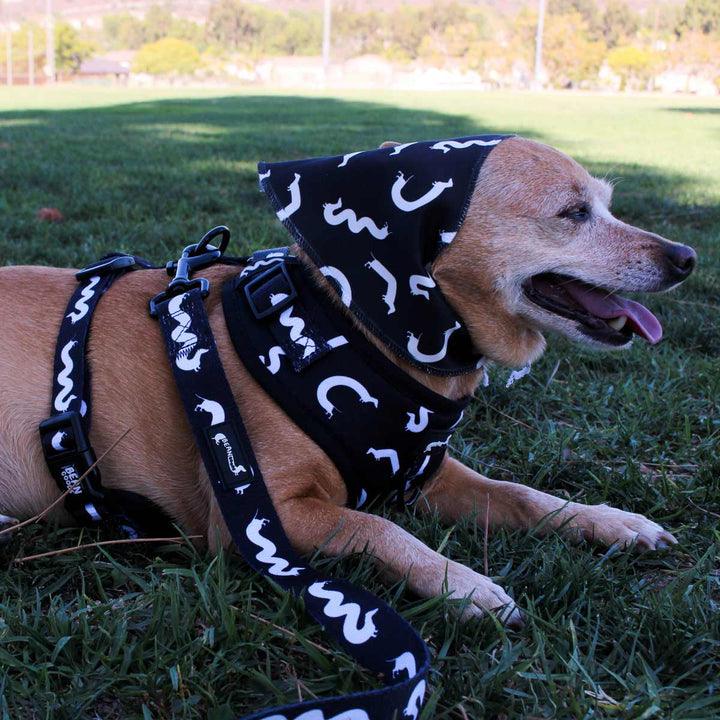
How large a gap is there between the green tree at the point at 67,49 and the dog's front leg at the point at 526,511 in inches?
4436

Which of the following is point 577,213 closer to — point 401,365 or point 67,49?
point 401,365

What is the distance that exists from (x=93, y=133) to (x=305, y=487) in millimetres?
11622

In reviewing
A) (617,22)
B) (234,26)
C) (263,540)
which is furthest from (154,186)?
(234,26)

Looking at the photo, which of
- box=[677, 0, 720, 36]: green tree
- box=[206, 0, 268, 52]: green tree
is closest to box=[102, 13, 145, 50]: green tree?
box=[206, 0, 268, 52]: green tree

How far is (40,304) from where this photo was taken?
2488 millimetres

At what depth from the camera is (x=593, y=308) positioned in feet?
8.46

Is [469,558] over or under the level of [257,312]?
under

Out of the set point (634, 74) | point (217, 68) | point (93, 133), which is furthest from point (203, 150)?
point (217, 68)

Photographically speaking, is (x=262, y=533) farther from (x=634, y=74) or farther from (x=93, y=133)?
(x=634, y=74)

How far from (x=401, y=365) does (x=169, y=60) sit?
365 feet

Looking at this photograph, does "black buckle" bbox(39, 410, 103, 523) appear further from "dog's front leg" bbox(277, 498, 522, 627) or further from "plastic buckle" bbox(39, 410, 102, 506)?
"dog's front leg" bbox(277, 498, 522, 627)

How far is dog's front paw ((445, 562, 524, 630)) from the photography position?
2.03 m

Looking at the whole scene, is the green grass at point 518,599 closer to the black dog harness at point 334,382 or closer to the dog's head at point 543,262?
the black dog harness at point 334,382

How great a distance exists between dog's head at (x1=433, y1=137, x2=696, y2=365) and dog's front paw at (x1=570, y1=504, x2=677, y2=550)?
52cm
